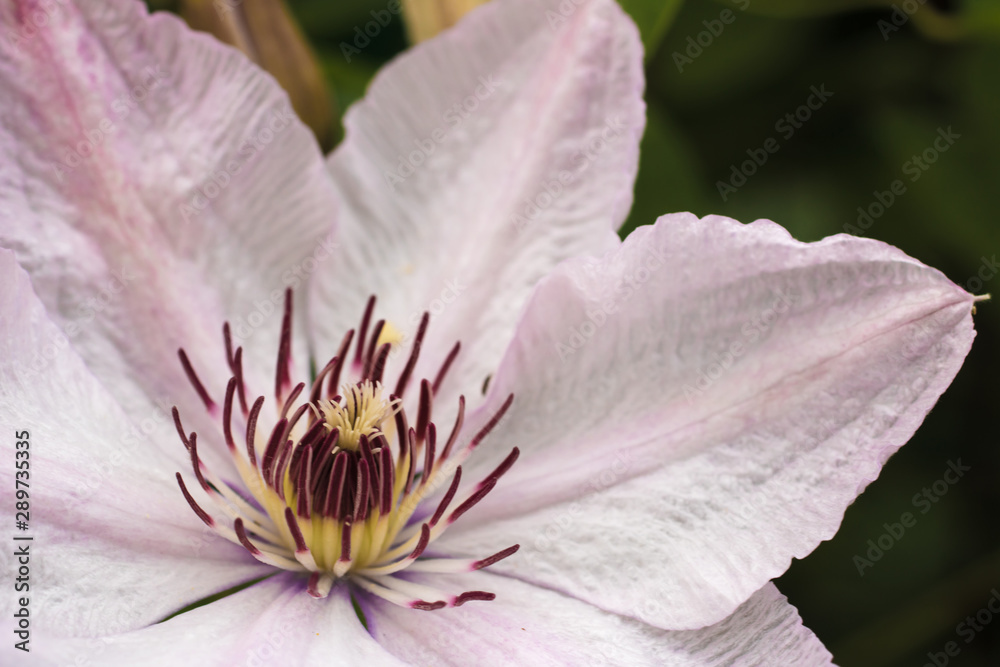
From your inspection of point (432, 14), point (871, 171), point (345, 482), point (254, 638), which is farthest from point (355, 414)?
point (871, 171)

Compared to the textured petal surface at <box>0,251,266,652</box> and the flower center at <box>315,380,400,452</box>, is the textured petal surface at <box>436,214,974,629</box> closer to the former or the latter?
the flower center at <box>315,380,400,452</box>

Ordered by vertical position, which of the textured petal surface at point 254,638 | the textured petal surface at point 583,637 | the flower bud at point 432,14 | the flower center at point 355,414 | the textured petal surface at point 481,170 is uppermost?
the flower bud at point 432,14

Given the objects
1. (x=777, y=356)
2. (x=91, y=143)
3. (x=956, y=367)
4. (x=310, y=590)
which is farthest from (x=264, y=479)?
(x=956, y=367)

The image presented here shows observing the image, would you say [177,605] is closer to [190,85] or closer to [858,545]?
[190,85]

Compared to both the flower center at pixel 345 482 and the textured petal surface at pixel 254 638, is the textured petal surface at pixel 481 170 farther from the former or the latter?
the textured petal surface at pixel 254 638

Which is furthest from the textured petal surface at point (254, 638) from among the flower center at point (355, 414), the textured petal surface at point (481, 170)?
the textured petal surface at point (481, 170)
